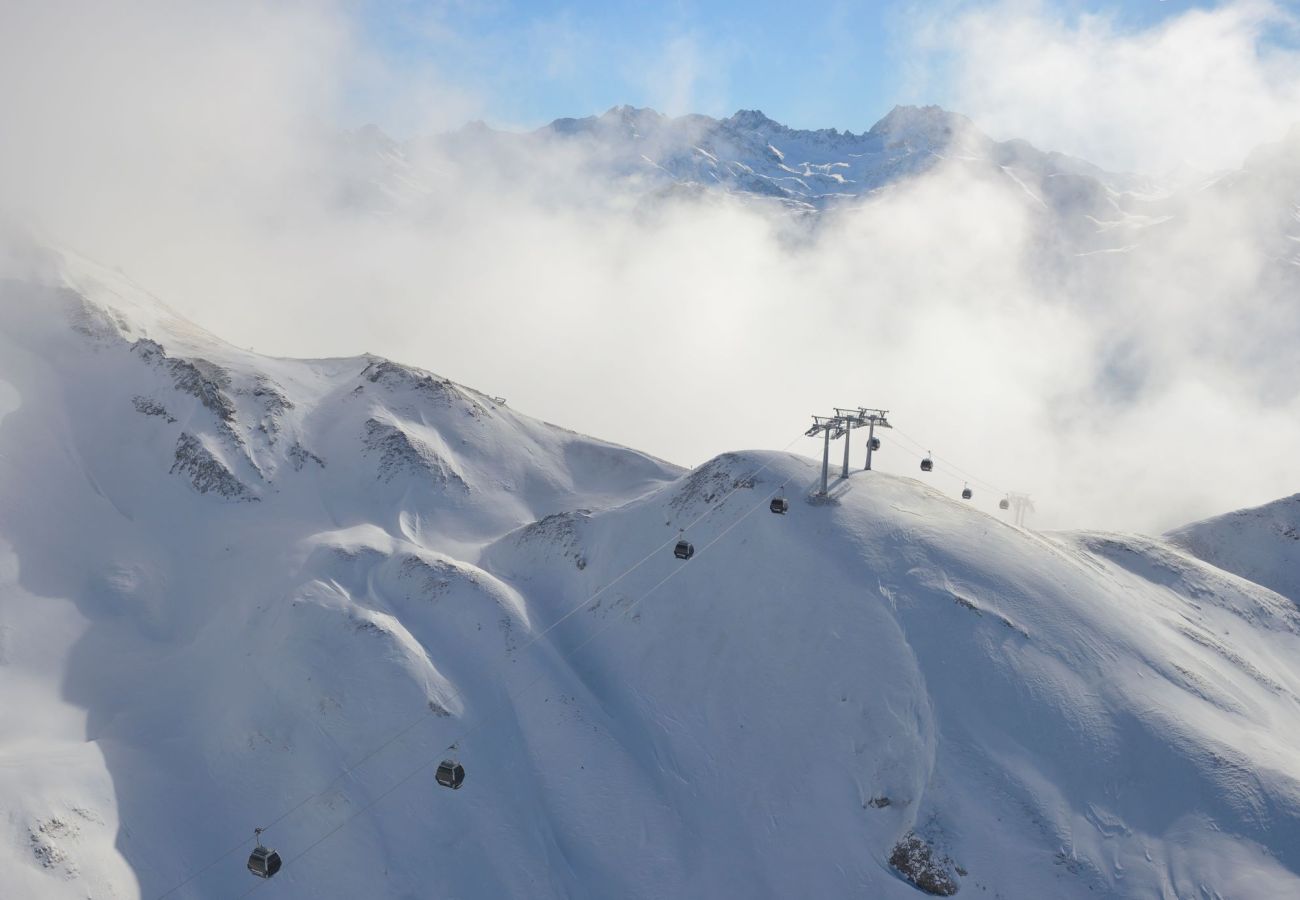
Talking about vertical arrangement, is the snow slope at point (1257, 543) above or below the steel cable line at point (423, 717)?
above

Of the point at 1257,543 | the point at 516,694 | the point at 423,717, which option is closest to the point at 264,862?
the point at 423,717

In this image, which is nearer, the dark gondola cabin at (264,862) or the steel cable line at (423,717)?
the dark gondola cabin at (264,862)

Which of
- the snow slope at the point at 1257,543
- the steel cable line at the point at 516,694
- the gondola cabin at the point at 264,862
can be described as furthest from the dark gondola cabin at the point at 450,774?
the snow slope at the point at 1257,543

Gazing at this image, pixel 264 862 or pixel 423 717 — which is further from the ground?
pixel 423 717

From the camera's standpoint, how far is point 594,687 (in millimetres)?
54062

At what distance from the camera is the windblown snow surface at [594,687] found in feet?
139

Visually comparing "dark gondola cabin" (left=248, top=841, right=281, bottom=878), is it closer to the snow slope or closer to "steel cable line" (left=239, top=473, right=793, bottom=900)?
"steel cable line" (left=239, top=473, right=793, bottom=900)

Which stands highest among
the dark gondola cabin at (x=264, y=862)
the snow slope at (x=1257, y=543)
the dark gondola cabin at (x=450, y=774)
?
the snow slope at (x=1257, y=543)

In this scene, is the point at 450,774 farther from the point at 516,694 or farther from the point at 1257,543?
the point at 1257,543

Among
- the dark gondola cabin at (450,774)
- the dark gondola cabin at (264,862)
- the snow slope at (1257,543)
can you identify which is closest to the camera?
the dark gondola cabin at (264,862)

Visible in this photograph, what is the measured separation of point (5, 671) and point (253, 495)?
2156 centimetres

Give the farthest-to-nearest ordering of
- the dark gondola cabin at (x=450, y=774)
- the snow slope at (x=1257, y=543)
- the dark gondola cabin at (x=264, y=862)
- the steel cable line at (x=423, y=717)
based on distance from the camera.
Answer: the snow slope at (x=1257, y=543)
the steel cable line at (x=423, y=717)
the dark gondola cabin at (x=450, y=774)
the dark gondola cabin at (x=264, y=862)

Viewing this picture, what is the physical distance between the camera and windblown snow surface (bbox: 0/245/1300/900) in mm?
42438

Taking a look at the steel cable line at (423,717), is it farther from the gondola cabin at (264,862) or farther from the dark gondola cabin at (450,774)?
the dark gondola cabin at (450,774)
